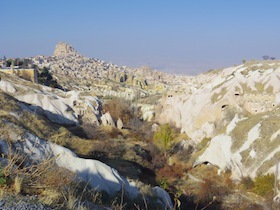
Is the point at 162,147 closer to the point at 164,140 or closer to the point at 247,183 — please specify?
the point at 164,140

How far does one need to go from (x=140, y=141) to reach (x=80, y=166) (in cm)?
1621

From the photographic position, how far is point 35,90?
29.4 m

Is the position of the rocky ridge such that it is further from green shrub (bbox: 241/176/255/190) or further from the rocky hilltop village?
green shrub (bbox: 241/176/255/190)

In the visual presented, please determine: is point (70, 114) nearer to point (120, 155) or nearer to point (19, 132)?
point (120, 155)

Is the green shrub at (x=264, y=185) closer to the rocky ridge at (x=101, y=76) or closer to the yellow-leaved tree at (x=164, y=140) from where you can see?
the yellow-leaved tree at (x=164, y=140)

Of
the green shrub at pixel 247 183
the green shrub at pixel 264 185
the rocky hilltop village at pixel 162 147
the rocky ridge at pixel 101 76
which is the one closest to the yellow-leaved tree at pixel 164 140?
the rocky hilltop village at pixel 162 147

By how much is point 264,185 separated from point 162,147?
10.2 metres

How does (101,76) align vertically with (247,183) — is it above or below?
below

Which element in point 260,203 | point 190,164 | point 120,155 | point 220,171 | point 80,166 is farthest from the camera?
point 190,164

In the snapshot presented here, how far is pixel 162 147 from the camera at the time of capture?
26.6 meters

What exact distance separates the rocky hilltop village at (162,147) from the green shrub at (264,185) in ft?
0.16

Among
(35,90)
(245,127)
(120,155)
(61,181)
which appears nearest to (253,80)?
(245,127)

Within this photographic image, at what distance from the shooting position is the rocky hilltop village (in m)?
9.66

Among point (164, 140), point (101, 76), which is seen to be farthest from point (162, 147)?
point (101, 76)
